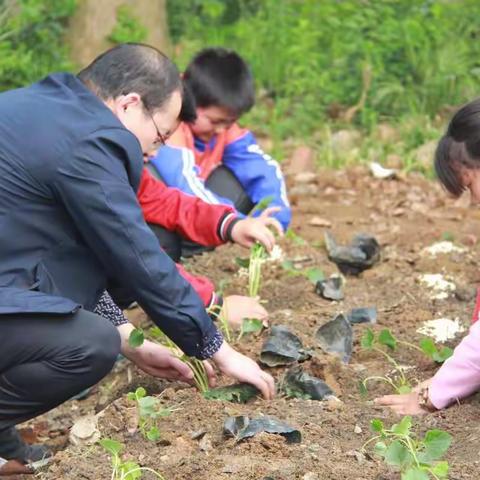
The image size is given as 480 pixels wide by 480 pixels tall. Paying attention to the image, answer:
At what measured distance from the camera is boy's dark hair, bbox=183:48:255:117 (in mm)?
5070

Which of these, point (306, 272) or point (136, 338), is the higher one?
point (136, 338)

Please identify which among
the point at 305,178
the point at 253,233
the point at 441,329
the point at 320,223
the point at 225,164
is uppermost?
the point at 253,233

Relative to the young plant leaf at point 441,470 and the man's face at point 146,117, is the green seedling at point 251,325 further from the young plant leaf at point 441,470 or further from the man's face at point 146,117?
the young plant leaf at point 441,470

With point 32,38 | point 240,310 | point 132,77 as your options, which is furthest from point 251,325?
point 32,38

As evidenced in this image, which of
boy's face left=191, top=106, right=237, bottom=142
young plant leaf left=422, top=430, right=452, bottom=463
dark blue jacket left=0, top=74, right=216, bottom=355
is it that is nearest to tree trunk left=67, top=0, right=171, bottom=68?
boy's face left=191, top=106, right=237, bottom=142

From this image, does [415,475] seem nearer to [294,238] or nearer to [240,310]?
[240,310]

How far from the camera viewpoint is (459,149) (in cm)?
348

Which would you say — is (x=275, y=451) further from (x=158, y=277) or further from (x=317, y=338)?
(x=317, y=338)

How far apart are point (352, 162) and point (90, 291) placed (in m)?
3.91

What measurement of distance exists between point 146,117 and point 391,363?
48.9 inches

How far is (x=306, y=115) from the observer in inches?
309

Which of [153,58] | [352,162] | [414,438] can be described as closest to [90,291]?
[153,58]

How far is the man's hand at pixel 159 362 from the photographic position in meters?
3.65

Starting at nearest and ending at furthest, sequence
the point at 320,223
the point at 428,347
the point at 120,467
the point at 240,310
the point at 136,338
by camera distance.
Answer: the point at 120,467, the point at 136,338, the point at 428,347, the point at 240,310, the point at 320,223
